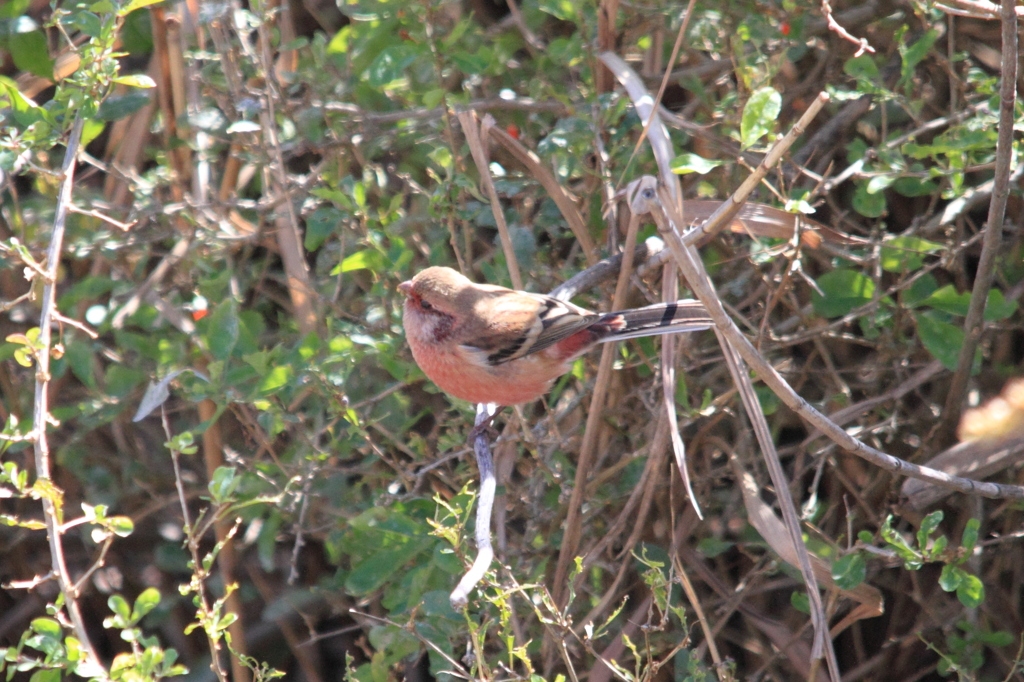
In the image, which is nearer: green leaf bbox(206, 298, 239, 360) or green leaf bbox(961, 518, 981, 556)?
green leaf bbox(961, 518, 981, 556)

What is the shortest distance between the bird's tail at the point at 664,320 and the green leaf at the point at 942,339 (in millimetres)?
898

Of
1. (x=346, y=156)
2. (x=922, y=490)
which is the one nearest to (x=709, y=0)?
(x=346, y=156)

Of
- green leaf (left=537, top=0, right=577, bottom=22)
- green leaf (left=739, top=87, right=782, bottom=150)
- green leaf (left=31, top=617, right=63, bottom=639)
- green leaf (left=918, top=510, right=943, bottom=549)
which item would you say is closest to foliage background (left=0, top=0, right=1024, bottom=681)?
green leaf (left=918, top=510, right=943, bottom=549)

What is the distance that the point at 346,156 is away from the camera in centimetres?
423

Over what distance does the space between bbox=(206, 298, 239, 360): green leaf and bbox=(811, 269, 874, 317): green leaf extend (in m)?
2.25

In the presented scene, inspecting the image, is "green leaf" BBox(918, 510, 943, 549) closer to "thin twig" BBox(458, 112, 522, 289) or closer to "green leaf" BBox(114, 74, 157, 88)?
"thin twig" BBox(458, 112, 522, 289)

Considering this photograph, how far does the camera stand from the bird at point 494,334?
11.0ft

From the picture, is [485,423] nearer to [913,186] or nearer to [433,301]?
[433,301]

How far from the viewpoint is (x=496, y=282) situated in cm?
374

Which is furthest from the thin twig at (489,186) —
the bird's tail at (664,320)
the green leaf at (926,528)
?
the green leaf at (926,528)

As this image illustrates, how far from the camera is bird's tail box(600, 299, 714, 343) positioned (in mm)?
3033

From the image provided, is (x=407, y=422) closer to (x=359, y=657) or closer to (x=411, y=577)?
(x=411, y=577)

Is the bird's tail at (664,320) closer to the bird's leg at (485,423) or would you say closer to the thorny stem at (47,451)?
the bird's leg at (485,423)

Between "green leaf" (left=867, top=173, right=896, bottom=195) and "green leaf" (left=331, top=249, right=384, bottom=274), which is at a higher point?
"green leaf" (left=867, top=173, right=896, bottom=195)
